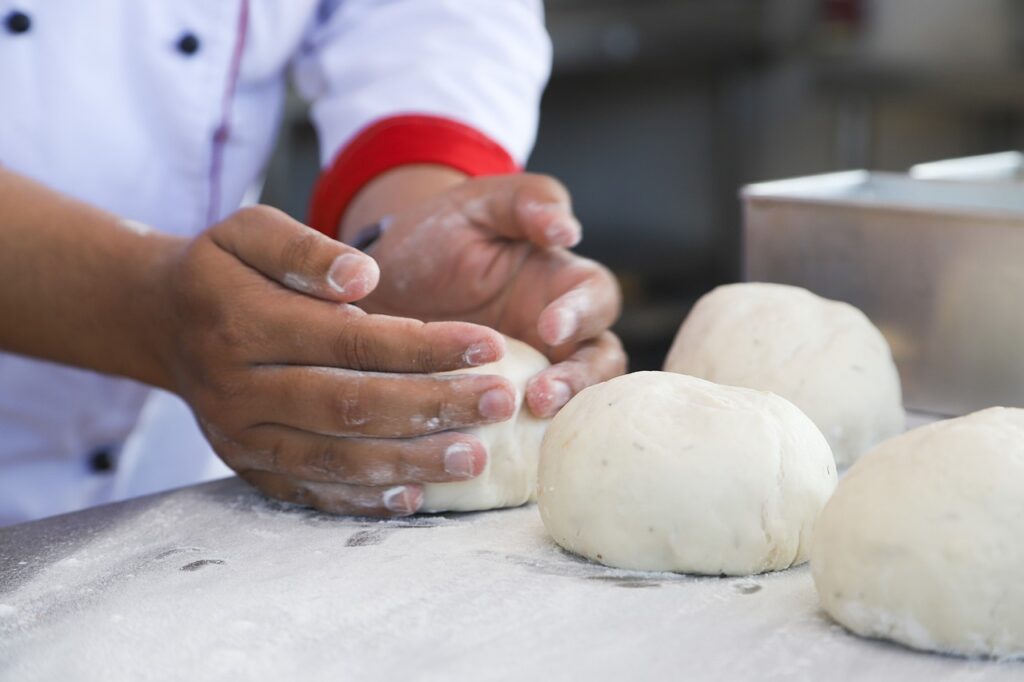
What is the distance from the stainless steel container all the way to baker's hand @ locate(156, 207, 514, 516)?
0.59m

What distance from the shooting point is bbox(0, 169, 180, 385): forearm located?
3.77ft

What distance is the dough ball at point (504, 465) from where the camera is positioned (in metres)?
1.09

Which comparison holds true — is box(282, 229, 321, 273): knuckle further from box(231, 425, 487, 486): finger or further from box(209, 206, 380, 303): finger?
box(231, 425, 487, 486): finger

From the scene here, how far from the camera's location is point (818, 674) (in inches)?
29.9

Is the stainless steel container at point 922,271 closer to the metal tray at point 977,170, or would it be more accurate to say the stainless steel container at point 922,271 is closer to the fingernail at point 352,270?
the metal tray at point 977,170

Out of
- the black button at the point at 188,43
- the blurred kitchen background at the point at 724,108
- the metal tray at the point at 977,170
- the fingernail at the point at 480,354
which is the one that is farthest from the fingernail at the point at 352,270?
the blurred kitchen background at the point at 724,108

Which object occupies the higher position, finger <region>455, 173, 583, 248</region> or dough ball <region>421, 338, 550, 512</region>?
finger <region>455, 173, 583, 248</region>

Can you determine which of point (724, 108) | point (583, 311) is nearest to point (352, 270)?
point (583, 311)

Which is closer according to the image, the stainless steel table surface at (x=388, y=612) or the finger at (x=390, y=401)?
the stainless steel table surface at (x=388, y=612)

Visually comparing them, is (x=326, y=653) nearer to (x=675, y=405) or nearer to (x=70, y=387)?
(x=675, y=405)

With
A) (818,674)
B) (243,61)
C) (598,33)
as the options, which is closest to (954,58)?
(598,33)

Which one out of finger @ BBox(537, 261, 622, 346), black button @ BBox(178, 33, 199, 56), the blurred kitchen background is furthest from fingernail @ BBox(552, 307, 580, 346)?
the blurred kitchen background

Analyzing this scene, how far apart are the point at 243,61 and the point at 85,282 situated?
507 mm

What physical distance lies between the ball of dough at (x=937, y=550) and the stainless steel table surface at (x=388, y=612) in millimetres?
23
